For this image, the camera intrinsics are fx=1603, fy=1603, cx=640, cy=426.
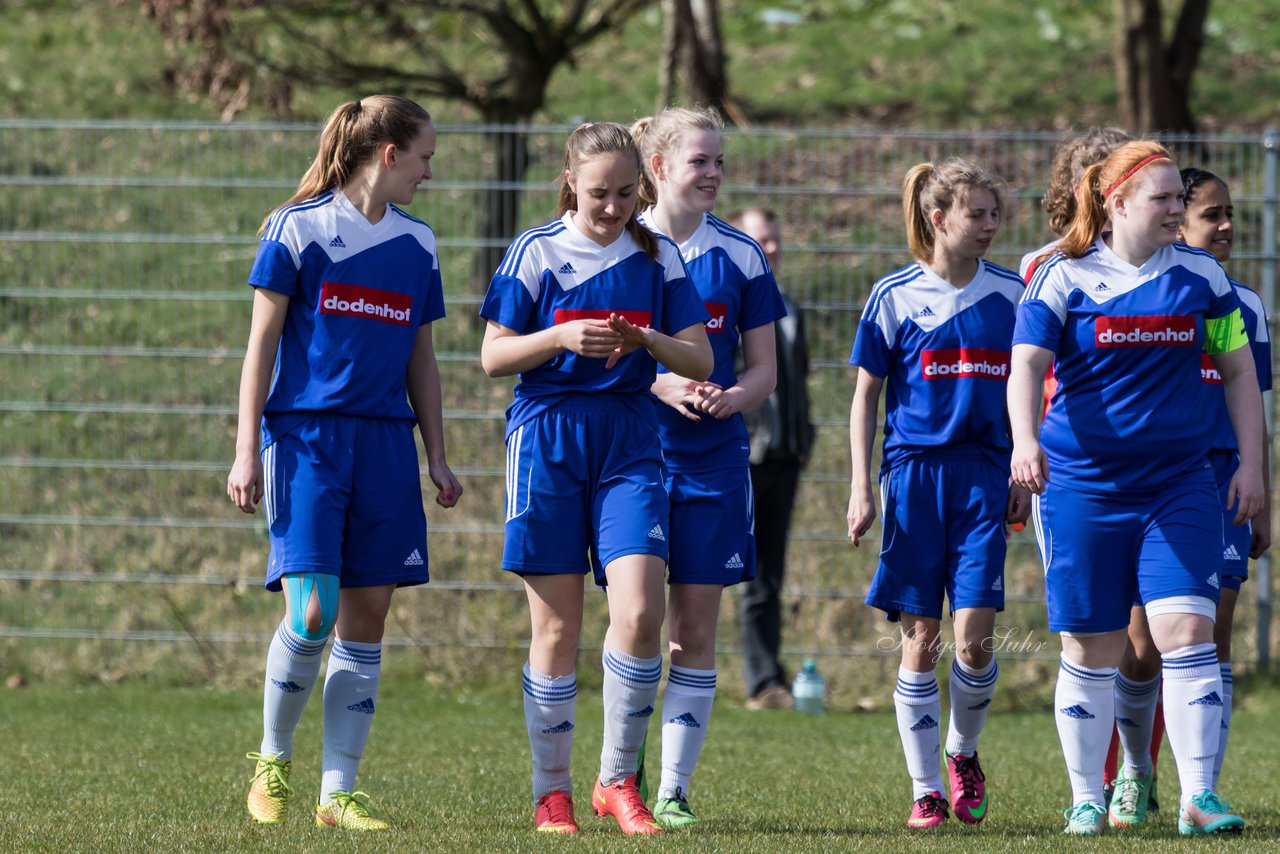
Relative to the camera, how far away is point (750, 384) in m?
4.86

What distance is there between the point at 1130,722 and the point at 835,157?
4.35 m

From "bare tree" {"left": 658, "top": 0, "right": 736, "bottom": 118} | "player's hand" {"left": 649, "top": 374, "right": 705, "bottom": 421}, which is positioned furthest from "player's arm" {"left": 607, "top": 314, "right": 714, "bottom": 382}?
"bare tree" {"left": 658, "top": 0, "right": 736, "bottom": 118}

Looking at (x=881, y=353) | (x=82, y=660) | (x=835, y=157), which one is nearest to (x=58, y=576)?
(x=82, y=660)

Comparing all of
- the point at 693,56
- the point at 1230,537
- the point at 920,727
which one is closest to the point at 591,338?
the point at 920,727

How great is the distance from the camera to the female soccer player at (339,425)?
4547mm

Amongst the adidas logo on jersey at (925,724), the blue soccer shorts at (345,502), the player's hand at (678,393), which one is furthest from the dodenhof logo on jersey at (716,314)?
the adidas logo on jersey at (925,724)

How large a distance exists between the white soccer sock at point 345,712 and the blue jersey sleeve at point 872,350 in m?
1.81

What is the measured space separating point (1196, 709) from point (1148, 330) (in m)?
1.07

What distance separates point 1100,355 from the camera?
15.1ft

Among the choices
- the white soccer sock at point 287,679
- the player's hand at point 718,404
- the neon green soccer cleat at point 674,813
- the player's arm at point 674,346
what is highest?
the player's arm at point 674,346

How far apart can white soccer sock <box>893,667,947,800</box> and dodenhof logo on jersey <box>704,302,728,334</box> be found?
127 centimetres

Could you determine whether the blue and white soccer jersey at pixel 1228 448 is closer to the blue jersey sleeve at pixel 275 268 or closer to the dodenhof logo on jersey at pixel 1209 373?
the dodenhof logo on jersey at pixel 1209 373

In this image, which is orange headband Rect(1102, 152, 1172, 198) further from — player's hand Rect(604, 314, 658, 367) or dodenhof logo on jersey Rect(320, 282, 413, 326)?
dodenhof logo on jersey Rect(320, 282, 413, 326)

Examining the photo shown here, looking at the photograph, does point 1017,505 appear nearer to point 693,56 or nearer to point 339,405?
point 339,405
